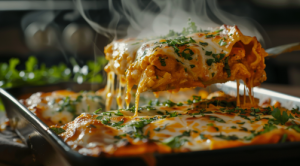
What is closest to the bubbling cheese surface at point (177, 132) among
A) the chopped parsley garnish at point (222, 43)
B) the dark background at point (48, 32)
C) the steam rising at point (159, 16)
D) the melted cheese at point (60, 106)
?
the chopped parsley garnish at point (222, 43)

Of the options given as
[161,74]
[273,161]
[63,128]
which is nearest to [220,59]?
[161,74]

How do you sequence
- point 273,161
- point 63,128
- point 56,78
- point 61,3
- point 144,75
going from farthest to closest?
point 61,3 < point 56,78 < point 144,75 < point 63,128 < point 273,161

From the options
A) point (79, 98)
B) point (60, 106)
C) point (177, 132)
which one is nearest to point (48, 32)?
point (79, 98)

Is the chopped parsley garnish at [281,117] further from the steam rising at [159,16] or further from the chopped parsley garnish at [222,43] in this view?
the steam rising at [159,16]

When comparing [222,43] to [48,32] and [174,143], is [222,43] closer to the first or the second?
[174,143]

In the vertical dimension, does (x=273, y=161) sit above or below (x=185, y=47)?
below

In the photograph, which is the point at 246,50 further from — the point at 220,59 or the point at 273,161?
the point at 273,161

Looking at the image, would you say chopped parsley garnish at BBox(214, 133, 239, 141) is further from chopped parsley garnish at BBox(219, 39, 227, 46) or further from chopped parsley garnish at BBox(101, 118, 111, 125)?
chopped parsley garnish at BBox(219, 39, 227, 46)

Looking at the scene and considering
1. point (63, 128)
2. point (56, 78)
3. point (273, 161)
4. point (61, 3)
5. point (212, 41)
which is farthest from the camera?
point (61, 3)
